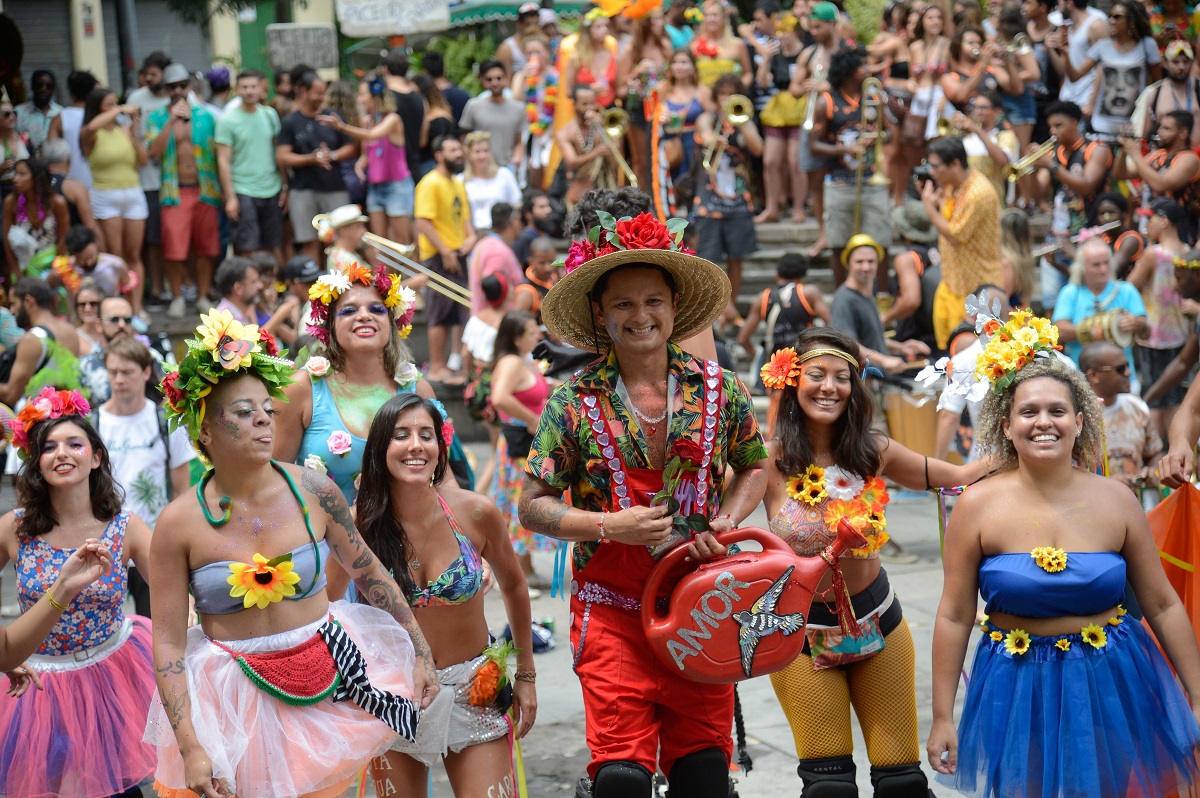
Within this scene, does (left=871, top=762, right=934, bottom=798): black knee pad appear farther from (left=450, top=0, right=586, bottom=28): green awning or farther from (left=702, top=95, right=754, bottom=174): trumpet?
(left=450, top=0, right=586, bottom=28): green awning

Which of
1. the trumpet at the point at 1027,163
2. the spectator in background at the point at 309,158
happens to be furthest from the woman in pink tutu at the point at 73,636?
the trumpet at the point at 1027,163

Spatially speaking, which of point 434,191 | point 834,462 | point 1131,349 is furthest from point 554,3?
point 834,462

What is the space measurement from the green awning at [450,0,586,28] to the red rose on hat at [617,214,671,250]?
17989 mm

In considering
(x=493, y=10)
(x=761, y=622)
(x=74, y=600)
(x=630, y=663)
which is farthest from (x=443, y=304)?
(x=493, y=10)

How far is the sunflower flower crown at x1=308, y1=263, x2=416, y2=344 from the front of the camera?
5215 millimetres

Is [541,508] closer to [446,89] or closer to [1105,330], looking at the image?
[1105,330]

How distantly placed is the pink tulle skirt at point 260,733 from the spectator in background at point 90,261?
7188mm

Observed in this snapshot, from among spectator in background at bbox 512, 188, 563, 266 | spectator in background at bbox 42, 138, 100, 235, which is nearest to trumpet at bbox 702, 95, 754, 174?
spectator in background at bbox 512, 188, 563, 266

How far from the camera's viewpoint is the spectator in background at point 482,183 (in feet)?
41.0

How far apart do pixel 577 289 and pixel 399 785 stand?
1.71 metres

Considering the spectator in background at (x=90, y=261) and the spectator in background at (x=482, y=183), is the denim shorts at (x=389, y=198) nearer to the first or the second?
the spectator in background at (x=482, y=183)

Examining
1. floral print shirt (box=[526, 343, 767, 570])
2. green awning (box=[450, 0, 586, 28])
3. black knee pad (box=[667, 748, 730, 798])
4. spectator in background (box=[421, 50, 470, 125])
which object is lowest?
black knee pad (box=[667, 748, 730, 798])

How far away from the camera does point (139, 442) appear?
7.14 m

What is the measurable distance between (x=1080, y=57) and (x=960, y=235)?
4.99 m
